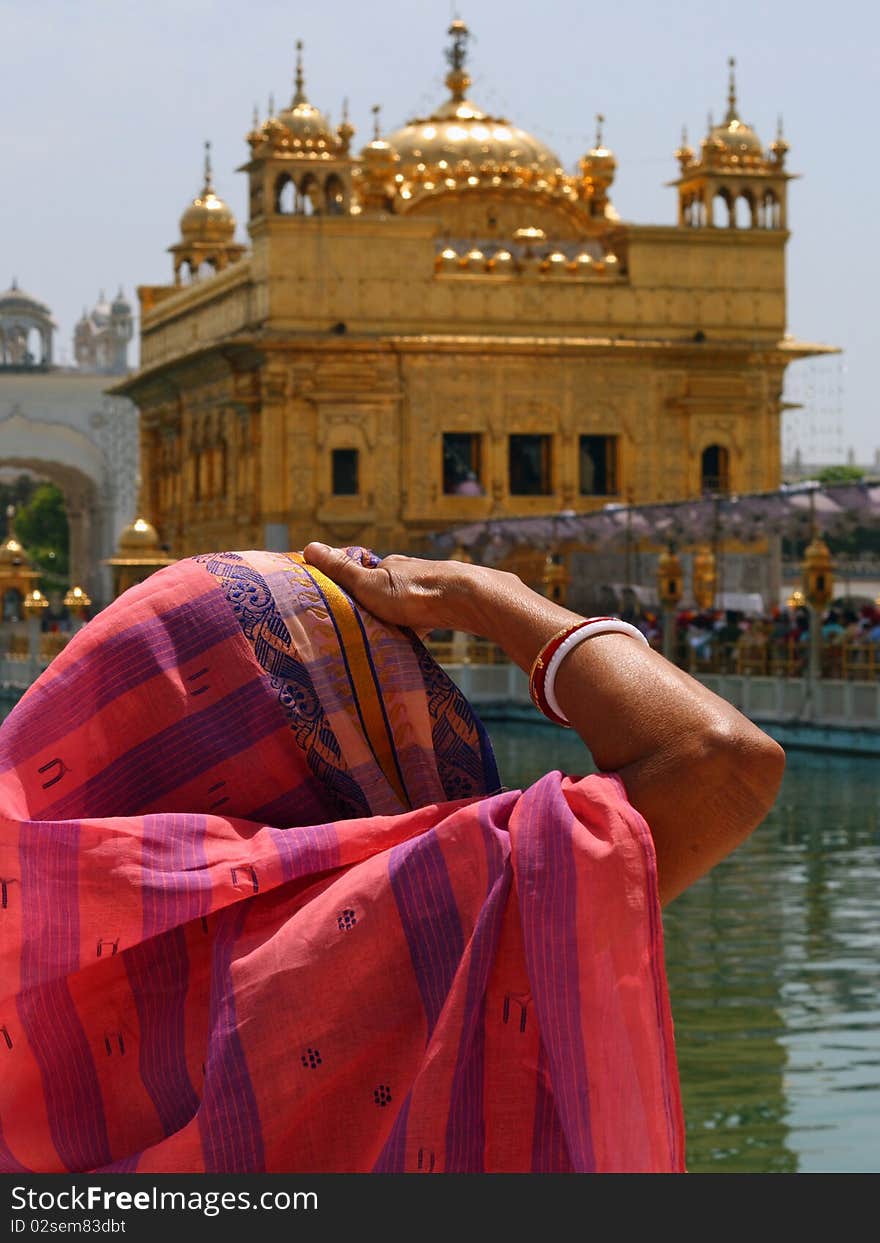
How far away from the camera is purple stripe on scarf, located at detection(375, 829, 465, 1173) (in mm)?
1767

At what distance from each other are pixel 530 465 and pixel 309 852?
32.6 metres

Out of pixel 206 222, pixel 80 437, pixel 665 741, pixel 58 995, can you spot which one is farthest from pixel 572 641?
pixel 80 437

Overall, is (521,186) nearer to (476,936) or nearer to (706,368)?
(706,368)

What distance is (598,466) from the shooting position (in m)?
34.4

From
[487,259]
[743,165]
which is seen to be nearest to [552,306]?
[487,259]

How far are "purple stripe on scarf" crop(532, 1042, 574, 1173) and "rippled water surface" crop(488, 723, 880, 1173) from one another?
3942mm

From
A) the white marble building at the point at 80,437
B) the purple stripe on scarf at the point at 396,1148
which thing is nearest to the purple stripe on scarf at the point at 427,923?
the purple stripe on scarf at the point at 396,1148

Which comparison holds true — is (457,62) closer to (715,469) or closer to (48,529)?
(715,469)

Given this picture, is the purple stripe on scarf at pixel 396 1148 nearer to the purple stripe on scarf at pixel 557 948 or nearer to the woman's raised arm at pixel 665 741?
the purple stripe on scarf at pixel 557 948

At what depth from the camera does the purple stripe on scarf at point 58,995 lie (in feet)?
6.07

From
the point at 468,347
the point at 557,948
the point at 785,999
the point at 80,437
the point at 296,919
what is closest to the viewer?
the point at 557,948

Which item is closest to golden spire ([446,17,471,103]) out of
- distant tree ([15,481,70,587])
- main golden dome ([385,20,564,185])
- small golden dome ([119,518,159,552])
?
Result: main golden dome ([385,20,564,185])

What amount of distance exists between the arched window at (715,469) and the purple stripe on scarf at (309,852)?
33.0m

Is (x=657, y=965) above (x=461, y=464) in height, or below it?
below
